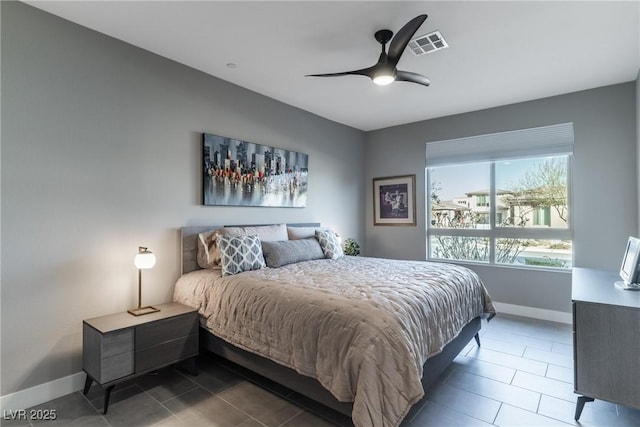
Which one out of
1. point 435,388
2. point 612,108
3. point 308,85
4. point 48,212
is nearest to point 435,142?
point 612,108

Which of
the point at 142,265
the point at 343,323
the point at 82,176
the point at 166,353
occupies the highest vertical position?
the point at 82,176

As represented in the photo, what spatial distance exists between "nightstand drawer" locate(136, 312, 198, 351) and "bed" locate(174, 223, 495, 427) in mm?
124

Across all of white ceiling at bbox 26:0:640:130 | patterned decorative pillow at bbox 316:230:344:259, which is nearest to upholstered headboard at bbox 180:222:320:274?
patterned decorative pillow at bbox 316:230:344:259

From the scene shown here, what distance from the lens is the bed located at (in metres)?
1.75

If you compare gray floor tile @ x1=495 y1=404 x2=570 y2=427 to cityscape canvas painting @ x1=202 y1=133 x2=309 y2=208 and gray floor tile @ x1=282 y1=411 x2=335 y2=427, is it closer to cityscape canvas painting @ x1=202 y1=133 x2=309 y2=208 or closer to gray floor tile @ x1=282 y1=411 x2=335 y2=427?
gray floor tile @ x1=282 y1=411 x2=335 y2=427

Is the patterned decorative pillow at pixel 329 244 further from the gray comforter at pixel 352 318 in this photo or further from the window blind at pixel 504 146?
the window blind at pixel 504 146

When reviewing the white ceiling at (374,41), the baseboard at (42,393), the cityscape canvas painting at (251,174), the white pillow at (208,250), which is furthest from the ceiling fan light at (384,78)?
the baseboard at (42,393)

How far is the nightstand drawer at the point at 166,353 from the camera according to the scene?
2372mm

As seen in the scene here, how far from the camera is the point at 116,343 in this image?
2.25m

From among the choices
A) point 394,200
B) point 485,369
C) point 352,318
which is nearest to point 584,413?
point 485,369

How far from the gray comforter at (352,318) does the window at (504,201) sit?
1747mm

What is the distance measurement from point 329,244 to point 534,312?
9.29 ft

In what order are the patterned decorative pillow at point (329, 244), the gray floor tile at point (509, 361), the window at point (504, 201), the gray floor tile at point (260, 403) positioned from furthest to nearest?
the window at point (504, 201)
the patterned decorative pillow at point (329, 244)
the gray floor tile at point (509, 361)
the gray floor tile at point (260, 403)

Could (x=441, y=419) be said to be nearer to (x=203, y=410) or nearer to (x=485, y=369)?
(x=485, y=369)
